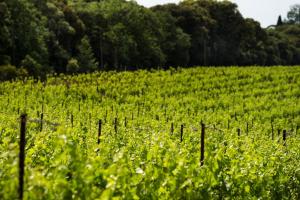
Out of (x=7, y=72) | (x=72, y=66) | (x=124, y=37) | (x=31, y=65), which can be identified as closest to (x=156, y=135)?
(x=7, y=72)

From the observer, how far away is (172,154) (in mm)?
6945

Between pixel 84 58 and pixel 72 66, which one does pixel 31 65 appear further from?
pixel 84 58

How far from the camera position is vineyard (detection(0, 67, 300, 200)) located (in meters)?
5.00

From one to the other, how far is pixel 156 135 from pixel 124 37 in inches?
1751

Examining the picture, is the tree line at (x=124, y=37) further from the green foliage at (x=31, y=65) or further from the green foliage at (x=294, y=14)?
the green foliage at (x=294, y=14)

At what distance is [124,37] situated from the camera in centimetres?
5331

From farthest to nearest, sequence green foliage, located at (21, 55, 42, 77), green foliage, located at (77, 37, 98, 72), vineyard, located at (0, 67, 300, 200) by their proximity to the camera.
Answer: green foliage, located at (77, 37, 98, 72) → green foliage, located at (21, 55, 42, 77) → vineyard, located at (0, 67, 300, 200)

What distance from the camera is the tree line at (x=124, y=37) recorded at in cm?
4394

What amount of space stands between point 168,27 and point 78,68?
59.9 ft

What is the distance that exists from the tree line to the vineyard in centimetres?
706

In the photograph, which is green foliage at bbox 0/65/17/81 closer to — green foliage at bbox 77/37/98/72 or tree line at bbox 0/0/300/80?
tree line at bbox 0/0/300/80

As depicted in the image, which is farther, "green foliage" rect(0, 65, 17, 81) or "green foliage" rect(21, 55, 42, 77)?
"green foliage" rect(21, 55, 42, 77)

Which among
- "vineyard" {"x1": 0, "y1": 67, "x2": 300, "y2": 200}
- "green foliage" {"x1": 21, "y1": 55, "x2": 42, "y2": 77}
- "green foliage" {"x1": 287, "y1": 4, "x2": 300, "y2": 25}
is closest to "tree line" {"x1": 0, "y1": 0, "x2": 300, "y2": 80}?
"green foliage" {"x1": 21, "y1": 55, "x2": 42, "y2": 77}

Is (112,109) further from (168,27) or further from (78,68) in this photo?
(168,27)
